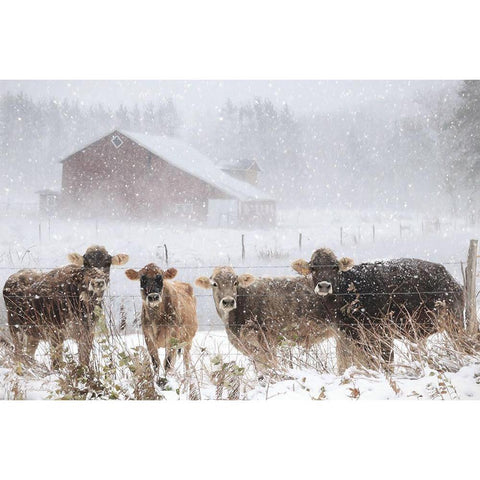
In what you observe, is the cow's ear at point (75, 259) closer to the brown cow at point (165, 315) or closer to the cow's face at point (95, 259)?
the cow's face at point (95, 259)

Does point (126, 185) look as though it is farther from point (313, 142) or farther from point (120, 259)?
point (313, 142)

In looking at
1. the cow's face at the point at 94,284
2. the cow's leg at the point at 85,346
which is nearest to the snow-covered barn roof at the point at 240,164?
the cow's face at the point at 94,284

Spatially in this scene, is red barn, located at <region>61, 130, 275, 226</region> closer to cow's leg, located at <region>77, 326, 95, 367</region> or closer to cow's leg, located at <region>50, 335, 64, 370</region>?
cow's leg, located at <region>77, 326, 95, 367</region>

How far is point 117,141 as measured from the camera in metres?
7.27

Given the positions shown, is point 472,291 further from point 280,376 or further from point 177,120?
point 177,120

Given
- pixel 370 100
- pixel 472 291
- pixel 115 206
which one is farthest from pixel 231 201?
pixel 472 291

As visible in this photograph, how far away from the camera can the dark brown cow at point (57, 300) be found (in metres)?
6.98

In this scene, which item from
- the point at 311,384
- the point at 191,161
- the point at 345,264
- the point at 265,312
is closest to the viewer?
the point at 311,384

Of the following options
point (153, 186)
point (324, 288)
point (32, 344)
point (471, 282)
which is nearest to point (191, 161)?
point (153, 186)

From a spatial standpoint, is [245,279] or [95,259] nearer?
[245,279]

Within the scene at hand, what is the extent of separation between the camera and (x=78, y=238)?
7168 mm

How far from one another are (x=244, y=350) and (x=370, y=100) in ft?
10.1

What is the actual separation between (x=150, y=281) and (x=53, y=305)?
1.19 m

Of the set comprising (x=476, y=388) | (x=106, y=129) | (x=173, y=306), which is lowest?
(x=476, y=388)
